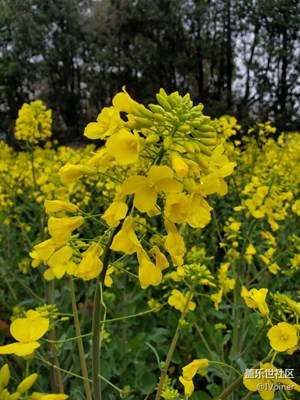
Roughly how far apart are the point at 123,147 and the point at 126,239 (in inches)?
6.6

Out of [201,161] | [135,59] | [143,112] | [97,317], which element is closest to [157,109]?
[143,112]

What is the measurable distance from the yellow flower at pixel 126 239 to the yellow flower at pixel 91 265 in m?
0.07

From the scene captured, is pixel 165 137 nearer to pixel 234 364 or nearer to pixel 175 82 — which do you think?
pixel 234 364

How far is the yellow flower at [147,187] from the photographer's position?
2.77 feet

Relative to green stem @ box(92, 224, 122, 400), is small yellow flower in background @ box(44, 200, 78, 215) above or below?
above

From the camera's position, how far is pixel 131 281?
3.19 metres

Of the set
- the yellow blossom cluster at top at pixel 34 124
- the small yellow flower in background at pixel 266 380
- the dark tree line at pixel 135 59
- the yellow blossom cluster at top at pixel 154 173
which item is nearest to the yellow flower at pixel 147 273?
the yellow blossom cluster at top at pixel 154 173

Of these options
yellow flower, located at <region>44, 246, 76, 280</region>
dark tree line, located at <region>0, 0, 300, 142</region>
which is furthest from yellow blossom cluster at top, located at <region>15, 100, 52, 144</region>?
dark tree line, located at <region>0, 0, 300, 142</region>

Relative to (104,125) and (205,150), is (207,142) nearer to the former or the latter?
(205,150)

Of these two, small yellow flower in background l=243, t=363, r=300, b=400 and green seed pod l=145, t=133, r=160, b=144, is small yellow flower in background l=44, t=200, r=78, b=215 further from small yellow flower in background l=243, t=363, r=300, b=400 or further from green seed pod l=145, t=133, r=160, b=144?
small yellow flower in background l=243, t=363, r=300, b=400

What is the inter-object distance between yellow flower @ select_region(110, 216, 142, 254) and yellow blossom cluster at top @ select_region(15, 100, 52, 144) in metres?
2.15

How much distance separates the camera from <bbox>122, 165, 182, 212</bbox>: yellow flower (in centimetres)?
85

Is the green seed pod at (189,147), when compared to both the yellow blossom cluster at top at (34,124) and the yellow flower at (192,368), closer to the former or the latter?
the yellow flower at (192,368)

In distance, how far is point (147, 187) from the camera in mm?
851
